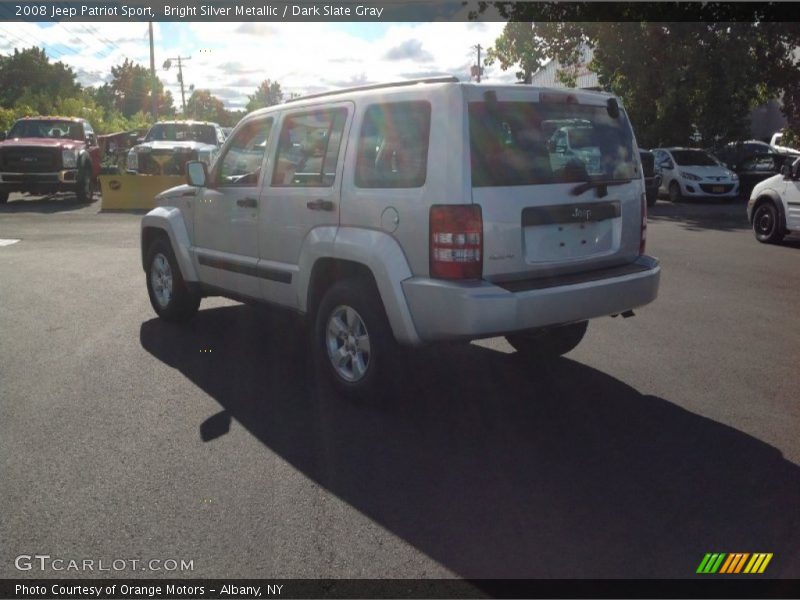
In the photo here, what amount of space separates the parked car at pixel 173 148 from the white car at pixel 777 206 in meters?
12.5

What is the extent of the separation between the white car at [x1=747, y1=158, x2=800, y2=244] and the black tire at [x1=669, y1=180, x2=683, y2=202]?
29.5ft

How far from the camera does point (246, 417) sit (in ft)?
17.2

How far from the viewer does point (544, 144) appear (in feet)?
16.7

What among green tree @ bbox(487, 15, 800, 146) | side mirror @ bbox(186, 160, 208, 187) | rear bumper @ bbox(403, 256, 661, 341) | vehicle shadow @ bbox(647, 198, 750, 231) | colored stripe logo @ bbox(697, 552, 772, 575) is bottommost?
vehicle shadow @ bbox(647, 198, 750, 231)

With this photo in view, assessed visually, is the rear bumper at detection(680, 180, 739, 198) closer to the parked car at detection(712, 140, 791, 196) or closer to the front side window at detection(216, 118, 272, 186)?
the parked car at detection(712, 140, 791, 196)

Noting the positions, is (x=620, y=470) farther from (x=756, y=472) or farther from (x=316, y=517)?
(x=316, y=517)

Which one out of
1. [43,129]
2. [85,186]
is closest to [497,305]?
[85,186]

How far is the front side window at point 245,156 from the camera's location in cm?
649

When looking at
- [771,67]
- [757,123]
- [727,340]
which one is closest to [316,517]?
[727,340]

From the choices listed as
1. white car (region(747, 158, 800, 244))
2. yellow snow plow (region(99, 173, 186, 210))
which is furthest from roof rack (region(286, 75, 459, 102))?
yellow snow plow (region(99, 173, 186, 210))

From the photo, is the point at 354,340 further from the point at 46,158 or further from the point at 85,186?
the point at 85,186

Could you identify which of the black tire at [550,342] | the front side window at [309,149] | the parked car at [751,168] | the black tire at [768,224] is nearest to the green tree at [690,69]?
the parked car at [751,168]

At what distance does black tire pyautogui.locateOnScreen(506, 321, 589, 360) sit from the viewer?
6.46 meters

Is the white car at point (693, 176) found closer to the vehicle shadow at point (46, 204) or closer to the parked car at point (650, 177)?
the parked car at point (650, 177)
